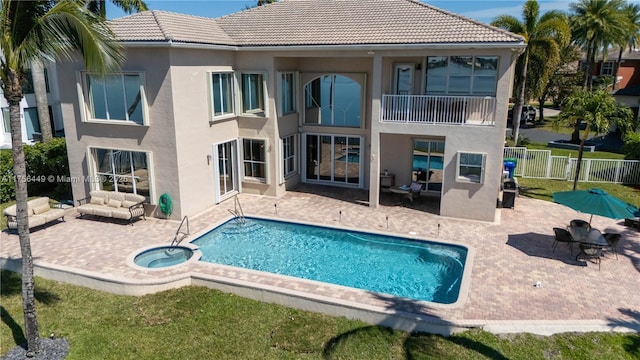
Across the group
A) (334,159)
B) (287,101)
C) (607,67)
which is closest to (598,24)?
(607,67)

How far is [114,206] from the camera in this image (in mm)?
18719

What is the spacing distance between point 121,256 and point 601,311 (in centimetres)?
1466

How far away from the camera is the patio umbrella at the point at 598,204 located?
47.2ft

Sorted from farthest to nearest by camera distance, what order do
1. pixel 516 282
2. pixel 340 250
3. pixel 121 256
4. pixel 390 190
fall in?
pixel 390 190, pixel 340 250, pixel 121 256, pixel 516 282

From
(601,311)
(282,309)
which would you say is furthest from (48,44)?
(601,311)

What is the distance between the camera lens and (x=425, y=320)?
11.2m

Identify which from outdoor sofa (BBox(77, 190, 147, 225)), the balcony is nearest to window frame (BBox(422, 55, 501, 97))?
the balcony

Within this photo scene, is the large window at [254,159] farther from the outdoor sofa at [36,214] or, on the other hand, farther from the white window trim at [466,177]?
the white window trim at [466,177]

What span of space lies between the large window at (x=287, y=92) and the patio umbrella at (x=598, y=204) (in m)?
12.9

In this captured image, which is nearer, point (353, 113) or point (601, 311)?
point (601, 311)

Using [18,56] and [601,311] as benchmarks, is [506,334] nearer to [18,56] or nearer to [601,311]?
[601,311]

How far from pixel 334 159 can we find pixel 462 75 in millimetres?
7902

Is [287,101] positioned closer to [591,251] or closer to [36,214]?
[36,214]

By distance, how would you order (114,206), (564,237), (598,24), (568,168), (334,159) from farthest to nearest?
(598,24), (568,168), (334,159), (114,206), (564,237)
